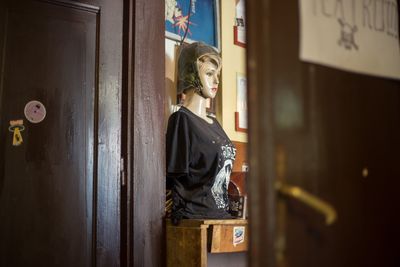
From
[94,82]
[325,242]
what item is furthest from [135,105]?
[325,242]

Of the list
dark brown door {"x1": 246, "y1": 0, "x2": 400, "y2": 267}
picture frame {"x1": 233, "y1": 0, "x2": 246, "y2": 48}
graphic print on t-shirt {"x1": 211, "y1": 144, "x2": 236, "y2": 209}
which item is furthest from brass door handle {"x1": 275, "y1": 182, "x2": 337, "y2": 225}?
picture frame {"x1": 233, "y1": 0, "x2": 246, "y2": 48}

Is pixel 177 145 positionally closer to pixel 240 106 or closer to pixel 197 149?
pixel 197 149

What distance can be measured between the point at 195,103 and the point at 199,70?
174 millimetres

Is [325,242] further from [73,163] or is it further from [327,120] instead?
[73,163]

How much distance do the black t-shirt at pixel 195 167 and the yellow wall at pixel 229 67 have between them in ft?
1.68

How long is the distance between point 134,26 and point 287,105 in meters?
1.40

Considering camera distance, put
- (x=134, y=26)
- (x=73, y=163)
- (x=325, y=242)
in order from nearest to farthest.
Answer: (x=325, y=242) → (x=73, y=163) → (x=134, y=26)

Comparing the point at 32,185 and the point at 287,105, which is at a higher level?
the point at 287,105

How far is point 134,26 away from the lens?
7.89ft

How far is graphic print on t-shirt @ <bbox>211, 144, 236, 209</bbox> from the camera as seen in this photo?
8.54 feet

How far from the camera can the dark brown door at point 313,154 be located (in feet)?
3.59

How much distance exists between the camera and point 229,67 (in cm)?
322

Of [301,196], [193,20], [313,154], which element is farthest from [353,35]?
[193,20]

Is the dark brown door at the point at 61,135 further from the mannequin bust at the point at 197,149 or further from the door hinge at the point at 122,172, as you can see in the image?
the mannequin bust at the point at 197,149
